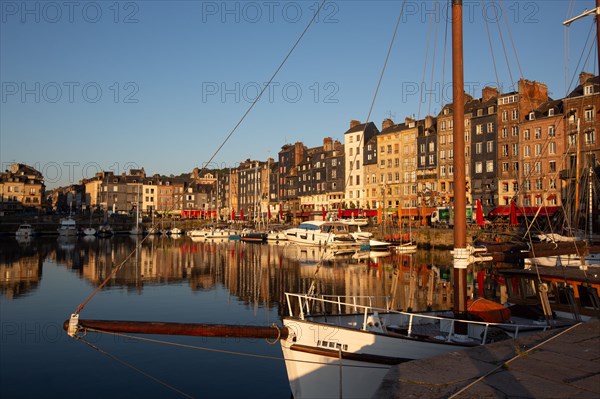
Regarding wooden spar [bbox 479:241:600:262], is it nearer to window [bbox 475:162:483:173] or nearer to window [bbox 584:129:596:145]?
window [bbox 584:129:596:145]

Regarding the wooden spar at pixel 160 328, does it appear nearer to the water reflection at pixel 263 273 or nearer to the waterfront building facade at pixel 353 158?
the water reflection at pixel 263 273

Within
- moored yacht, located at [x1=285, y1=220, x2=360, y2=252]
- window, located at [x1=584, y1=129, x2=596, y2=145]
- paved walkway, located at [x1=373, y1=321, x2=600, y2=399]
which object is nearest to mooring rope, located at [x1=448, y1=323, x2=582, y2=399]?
paved walkway, located at [x1=373, y1=321, x2=600, y2=399]

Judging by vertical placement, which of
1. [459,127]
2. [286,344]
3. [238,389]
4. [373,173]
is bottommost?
[238,389]

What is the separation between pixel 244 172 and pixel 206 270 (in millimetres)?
103207

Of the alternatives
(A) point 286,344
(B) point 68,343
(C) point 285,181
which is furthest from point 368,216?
(A) point 286,344

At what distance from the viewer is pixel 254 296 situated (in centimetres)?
3203

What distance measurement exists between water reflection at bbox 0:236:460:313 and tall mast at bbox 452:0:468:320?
963 centimetres

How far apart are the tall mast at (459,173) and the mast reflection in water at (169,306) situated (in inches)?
149

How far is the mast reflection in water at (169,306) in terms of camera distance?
16297 mm

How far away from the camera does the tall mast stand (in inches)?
536

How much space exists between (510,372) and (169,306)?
78.2ft

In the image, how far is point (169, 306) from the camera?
28.9m

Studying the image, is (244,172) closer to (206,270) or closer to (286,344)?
(206,270)

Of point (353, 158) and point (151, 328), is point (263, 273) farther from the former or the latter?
point (353, 158)
